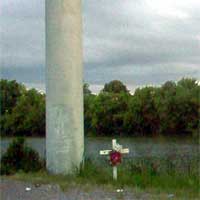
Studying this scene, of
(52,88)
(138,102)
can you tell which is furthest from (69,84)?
(138,102)

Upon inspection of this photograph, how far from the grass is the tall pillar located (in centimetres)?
57

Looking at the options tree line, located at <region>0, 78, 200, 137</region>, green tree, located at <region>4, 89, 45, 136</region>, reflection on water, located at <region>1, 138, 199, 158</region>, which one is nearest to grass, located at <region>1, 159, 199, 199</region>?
reflection on water, located at <region>1, 138, 199, 158</region>

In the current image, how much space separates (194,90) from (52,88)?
3374cm

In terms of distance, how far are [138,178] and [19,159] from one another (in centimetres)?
414

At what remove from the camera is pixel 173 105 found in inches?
1804

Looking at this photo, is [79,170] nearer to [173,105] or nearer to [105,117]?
[173,105]

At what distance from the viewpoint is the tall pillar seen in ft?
42.3

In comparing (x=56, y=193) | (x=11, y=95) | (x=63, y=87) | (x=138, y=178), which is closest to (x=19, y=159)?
(x=63, y=87)

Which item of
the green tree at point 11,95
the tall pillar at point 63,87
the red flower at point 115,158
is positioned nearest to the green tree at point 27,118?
the green tree at point 11,95

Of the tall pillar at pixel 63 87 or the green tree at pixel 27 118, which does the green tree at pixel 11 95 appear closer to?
the green tree at pixel 27 118

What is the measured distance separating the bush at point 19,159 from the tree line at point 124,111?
83.3ft

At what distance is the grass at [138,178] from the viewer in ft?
34.1

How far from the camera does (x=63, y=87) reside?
12891 mm

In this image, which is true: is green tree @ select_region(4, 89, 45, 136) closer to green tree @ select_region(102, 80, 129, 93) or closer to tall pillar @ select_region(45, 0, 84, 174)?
green tree @ select_region(102, 80, 129, 93)
